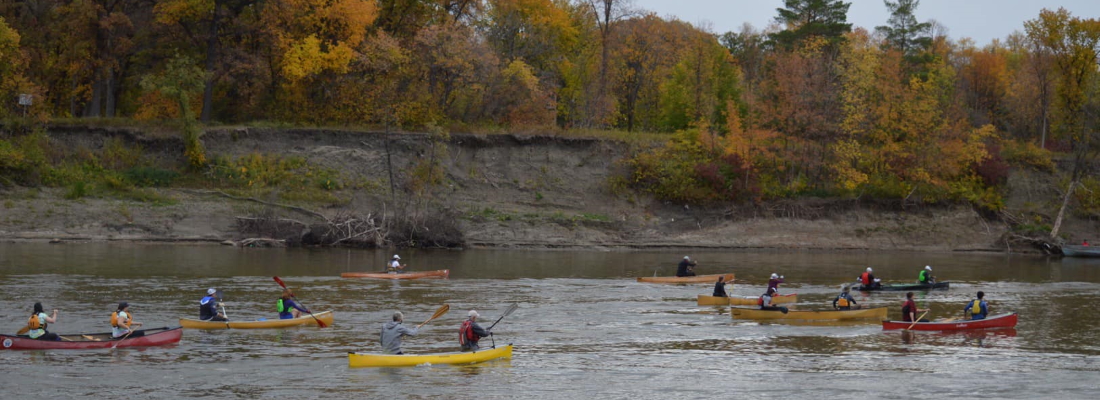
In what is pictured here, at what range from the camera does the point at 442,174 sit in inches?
2525

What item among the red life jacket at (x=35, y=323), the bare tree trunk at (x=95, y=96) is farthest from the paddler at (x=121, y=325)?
the bare tree trunk at (x=95, y=96)

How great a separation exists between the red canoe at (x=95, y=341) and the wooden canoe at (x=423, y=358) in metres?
5.98

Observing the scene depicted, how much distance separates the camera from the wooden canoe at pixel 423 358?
77.1 feet

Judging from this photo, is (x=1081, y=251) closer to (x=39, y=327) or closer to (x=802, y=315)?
(x=802, y=315)

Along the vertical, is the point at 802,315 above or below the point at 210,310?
below

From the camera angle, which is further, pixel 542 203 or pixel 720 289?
pixel 542 203

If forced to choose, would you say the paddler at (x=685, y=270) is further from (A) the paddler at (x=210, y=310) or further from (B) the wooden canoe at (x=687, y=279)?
(A) the paddler at (x=210, y=310)

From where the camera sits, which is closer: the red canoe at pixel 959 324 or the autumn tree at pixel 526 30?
the red canoe at pixel 959 324

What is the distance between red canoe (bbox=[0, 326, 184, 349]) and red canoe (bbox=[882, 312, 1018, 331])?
21.3m

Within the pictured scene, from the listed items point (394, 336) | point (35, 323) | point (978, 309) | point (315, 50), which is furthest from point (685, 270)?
point (315, 50)

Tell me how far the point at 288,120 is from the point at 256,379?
50.1 m

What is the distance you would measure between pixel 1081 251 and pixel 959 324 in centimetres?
3829

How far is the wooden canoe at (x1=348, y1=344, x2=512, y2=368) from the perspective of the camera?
23500 millimetres

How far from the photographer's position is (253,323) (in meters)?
29.5
